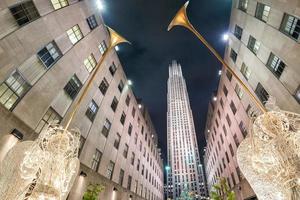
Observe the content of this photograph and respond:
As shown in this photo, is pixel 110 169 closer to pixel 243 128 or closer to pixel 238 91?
pixel 243 128

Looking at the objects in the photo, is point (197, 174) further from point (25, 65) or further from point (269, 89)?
point (25, 65)

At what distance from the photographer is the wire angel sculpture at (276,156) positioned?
6949mm

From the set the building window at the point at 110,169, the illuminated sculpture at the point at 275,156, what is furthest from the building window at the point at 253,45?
the building window at the point at 110,169

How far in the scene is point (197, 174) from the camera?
145 meters

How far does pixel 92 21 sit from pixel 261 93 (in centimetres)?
2084

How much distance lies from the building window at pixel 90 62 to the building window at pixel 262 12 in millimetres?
17991

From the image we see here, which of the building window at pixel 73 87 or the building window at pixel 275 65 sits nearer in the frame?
the building window at pixel 275 65

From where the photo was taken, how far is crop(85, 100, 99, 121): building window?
1831 centimetres

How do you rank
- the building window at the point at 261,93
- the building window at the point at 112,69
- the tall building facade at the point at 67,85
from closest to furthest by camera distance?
the tall building facade at the point at 67,85 < the building window at the point at 261,93 < the building window at the point at 112,69

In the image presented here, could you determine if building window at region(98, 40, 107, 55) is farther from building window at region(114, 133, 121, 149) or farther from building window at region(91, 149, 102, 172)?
building window at region(91, 149, 102, 172)

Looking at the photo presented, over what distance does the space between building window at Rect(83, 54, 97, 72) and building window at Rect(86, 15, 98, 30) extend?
155 inches

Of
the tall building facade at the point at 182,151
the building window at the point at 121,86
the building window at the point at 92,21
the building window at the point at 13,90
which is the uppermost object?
the tall building facade at the point at 182,151

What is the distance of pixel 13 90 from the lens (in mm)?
10867

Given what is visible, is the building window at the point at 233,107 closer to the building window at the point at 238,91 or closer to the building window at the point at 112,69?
the building window at the point at 238,91
